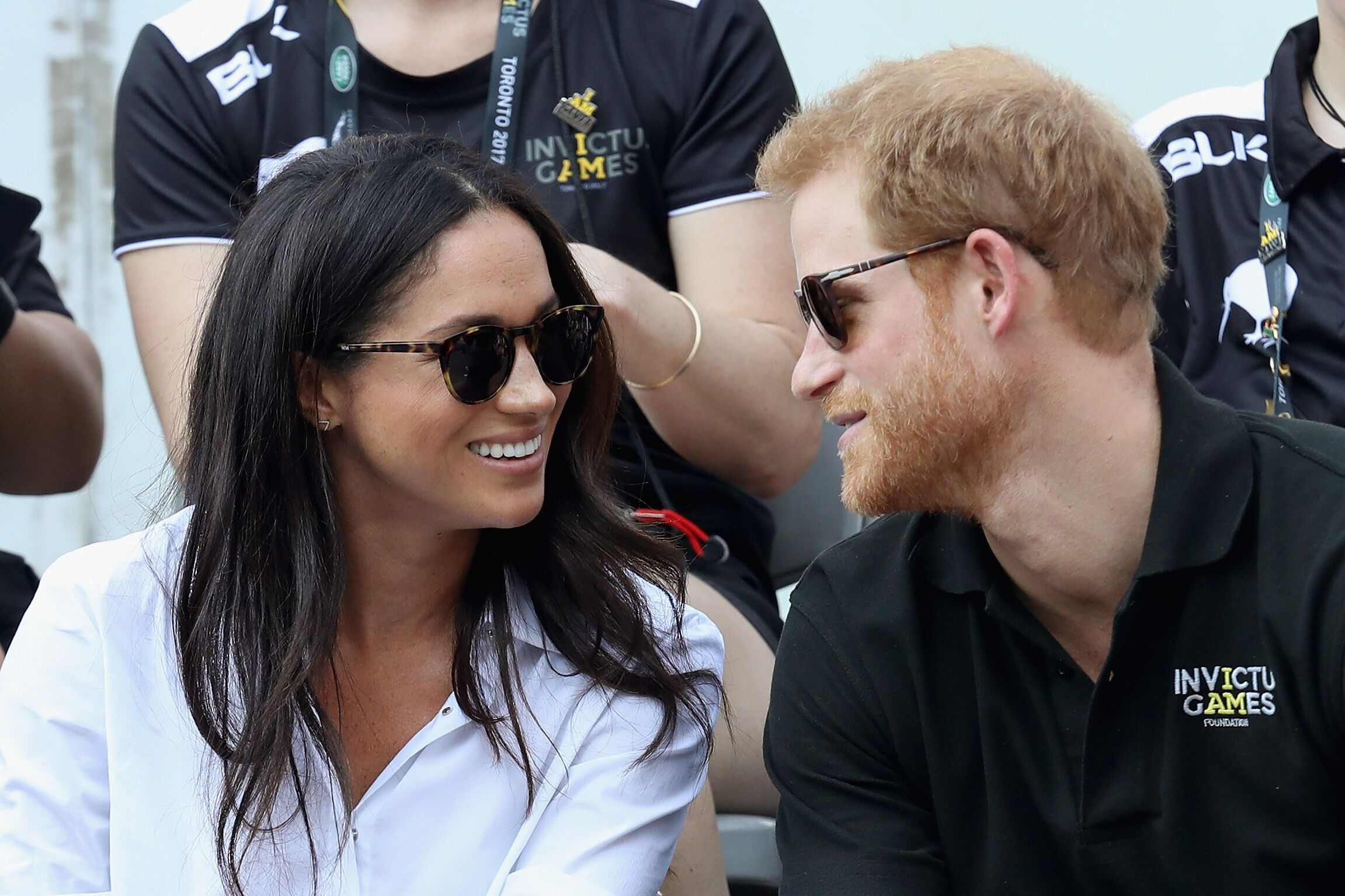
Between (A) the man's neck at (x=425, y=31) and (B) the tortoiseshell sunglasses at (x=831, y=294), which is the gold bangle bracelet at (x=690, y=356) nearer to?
(B) the tortoiseshell sunglasses at (x=831, y=294)

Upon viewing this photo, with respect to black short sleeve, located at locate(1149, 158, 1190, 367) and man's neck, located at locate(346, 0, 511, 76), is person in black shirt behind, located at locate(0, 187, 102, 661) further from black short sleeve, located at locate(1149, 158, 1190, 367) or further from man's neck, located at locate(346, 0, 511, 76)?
black short sleeve, located at locate(1149, 158, 1190, 367)

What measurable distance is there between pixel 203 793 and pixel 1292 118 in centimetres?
199

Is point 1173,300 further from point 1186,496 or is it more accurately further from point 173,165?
point 173,165

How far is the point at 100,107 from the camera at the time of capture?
392 centimetres

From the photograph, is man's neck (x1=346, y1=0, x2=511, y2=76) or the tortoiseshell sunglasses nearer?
the tortoiseshell sunglasses

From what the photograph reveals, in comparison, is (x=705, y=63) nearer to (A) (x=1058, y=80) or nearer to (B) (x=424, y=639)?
(A) (x=1058, y=80)

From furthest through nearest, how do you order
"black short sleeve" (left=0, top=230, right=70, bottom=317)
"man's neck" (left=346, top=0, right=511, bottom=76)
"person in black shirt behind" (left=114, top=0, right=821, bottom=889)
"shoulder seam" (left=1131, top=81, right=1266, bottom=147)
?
1. "black short sleeve" (left=0, top=230, right=70, bottom=317)
2. "shoulder seam" (left=1131, top=81, right=1266, bottom=147)
3. "man's neck" (left=346, top=0, right=511, bottom=76)
4. "person in black shirt behind" (left=114, top=0, right=821, bottom=889)

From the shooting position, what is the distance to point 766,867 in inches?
81.1

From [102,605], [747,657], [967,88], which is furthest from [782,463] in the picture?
[102,605]

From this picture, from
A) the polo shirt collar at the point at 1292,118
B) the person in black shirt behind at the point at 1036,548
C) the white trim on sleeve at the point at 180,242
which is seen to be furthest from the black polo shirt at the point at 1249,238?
the white trim on sleeve at the point at 180,242

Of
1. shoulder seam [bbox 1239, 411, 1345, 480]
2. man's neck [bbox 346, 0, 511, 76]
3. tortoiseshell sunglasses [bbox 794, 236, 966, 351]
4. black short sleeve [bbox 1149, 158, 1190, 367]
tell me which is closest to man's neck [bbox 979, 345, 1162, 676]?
shoulder seam [bbox 1239, 411, 1345, 480]

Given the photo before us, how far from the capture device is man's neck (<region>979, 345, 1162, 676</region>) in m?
1.61

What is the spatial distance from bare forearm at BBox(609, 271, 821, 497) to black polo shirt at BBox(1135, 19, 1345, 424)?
73 cm

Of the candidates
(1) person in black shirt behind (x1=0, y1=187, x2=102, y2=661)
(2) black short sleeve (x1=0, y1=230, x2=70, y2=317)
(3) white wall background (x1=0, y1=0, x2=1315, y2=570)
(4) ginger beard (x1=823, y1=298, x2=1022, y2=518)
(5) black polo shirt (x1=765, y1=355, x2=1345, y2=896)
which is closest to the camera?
(5) black polo shirt (x1=765, y1=355, x2=1345, y2=896)
